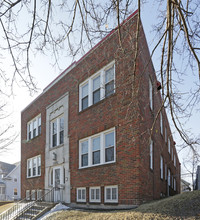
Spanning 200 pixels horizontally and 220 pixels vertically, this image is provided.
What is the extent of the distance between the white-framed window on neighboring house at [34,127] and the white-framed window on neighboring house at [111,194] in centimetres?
874

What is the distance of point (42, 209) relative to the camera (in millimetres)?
13031

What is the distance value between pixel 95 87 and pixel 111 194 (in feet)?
16.1

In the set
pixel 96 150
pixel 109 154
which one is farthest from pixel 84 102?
pixel 109 154

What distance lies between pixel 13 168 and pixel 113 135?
1668 inches

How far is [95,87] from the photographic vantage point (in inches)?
523

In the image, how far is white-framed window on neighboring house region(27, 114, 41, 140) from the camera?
62.6 ft

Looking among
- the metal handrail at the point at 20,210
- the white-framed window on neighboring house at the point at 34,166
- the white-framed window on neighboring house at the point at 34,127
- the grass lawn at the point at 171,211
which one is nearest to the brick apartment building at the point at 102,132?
the white-framed window on neighboring house at the point at 34,166

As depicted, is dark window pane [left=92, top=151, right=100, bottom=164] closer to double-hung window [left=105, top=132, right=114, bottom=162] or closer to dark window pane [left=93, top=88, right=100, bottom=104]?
double-hung window [left=105, top=132, right=114, bottom=162]

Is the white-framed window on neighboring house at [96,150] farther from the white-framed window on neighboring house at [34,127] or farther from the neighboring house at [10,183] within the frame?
the neighboring house at [10,183]

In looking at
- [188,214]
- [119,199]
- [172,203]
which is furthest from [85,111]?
[188,214]

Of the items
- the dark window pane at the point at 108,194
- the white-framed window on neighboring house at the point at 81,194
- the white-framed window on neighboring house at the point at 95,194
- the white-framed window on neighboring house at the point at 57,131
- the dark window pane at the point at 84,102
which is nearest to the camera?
the dark window pane at the point at 108,194

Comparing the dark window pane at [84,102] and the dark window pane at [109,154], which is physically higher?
the dark window pane at [84,102]

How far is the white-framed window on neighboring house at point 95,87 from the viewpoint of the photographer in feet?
40.1

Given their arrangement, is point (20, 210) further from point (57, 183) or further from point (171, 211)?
point (171, 211)
